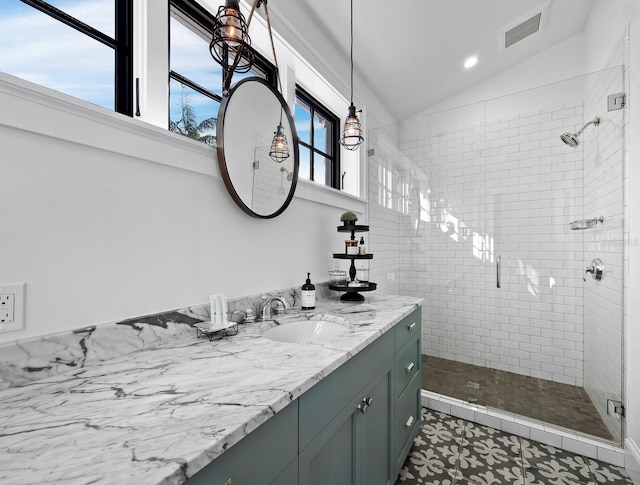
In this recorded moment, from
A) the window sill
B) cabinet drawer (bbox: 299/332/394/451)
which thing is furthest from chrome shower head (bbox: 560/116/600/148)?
cabinet drawer (bbox: 299/332/394/451)

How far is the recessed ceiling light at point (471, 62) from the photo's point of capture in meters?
2.86

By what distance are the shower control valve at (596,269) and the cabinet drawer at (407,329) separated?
1.32 meters

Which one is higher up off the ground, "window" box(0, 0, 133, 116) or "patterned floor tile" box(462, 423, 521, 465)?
"window" box(0, 0, 133, 116)

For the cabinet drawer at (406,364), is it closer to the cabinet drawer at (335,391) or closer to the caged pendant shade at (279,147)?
the cabinet drawer at (335,391)

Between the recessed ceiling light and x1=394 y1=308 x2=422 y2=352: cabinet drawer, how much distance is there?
7.83ft

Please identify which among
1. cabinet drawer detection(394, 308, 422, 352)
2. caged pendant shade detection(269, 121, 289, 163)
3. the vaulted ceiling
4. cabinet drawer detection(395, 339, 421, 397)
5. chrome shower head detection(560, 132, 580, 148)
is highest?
the vaulted ceiling

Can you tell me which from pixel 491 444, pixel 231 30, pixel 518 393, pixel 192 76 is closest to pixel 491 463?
pixel 491 444

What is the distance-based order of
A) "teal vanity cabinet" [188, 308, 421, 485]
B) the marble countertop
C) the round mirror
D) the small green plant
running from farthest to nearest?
the small green plant, the round mirror, "teal vanity cabinet" [188, 308, 421, 485], the marble countertop

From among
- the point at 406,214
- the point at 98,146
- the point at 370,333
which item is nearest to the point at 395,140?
the point at 406,214

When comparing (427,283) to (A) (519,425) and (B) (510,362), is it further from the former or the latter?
(A) (519,425)

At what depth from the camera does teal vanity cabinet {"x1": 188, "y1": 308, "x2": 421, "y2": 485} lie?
65cm

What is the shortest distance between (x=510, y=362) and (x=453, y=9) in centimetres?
275

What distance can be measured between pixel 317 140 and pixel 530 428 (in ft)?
8.06

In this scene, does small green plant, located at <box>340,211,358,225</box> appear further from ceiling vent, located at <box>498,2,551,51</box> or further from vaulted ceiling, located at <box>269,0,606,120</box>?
ceiling vent, located at <box>498,2,551,51</box>
